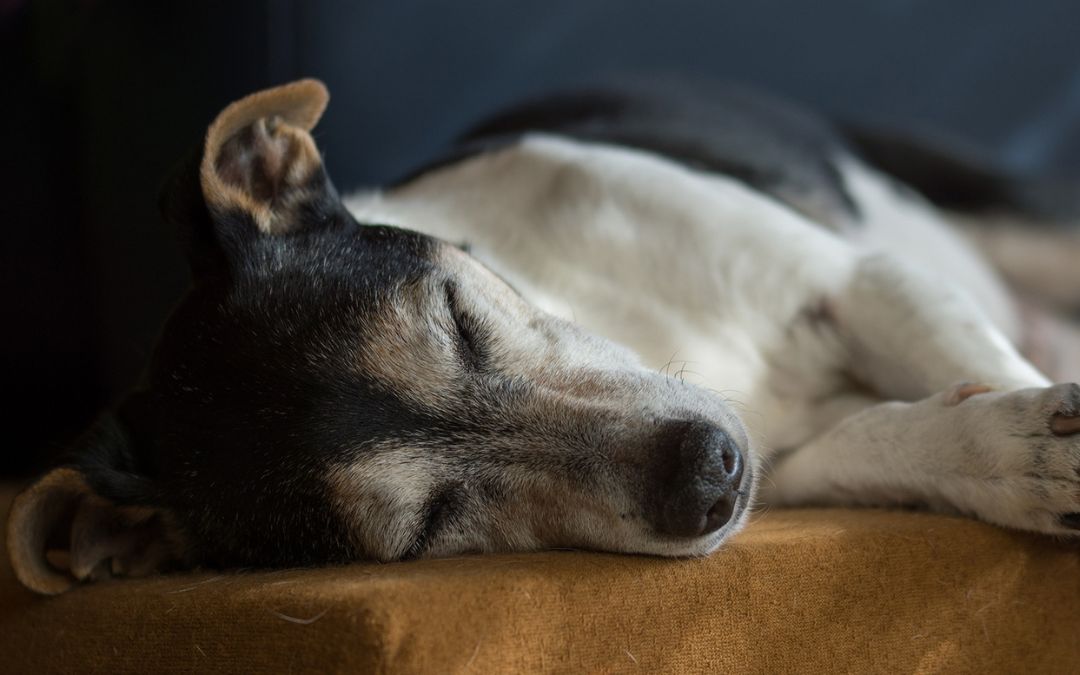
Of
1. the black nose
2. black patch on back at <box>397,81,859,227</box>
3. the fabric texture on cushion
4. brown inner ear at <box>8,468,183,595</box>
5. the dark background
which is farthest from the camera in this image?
the dark background

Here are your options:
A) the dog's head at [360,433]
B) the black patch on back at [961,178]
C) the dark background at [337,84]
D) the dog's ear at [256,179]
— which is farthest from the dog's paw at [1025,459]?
the dark background at [337,84]

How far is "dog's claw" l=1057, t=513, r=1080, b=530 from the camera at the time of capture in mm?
1804

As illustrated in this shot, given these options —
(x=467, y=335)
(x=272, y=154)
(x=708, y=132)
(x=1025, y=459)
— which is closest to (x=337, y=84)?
(x=708, y=132)

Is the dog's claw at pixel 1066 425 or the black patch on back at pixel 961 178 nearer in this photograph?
the dog's claw at pixel 1066 425

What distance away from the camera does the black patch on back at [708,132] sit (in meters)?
3.15

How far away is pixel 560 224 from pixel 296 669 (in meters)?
1.48

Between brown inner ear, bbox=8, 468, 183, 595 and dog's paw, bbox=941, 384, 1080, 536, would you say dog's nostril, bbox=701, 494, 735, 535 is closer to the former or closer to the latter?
dog's paw, bbox=941, 384, 1080, 536

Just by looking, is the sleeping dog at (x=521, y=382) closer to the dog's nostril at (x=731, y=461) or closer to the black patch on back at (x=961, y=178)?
the dog's nostril at (x=731, y=461)

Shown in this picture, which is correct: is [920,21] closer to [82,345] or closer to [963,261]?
[963,261]

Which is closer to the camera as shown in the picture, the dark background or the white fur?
the white fur

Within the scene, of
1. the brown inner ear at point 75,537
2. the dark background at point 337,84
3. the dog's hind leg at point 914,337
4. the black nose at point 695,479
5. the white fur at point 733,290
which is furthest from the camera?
the dark background at point 337,84

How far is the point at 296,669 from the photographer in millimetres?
1496

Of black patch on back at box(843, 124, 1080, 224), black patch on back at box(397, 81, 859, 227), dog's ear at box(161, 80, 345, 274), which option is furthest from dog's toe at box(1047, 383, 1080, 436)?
black patch on back at box(843, 124, 1080, 224)

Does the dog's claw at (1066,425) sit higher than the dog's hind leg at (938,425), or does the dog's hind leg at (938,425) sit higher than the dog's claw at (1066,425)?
the dog's claw at (1066,425)
